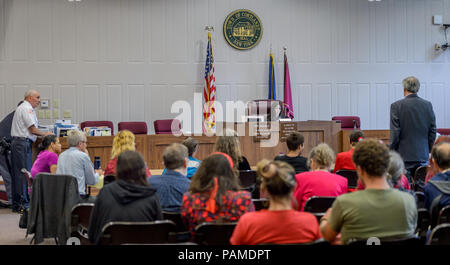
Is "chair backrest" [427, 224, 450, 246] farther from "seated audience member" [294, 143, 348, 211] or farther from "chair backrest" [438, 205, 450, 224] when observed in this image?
"seated audience member" [294, 143, 348, 211]

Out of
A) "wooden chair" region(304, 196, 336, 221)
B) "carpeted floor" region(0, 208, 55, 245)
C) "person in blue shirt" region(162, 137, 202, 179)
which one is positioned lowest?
"carpeted floor" region(0, 208, 55, 245)

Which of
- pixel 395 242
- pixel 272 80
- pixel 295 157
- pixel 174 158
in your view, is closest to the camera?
pixel 395 242

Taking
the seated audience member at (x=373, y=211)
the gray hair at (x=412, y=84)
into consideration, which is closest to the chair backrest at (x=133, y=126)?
the gray hair at (x=412, y=84)

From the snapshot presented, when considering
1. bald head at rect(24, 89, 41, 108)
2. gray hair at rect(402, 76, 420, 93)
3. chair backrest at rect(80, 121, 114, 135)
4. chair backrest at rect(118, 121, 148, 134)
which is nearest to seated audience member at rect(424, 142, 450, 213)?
gray hair at rect(402, 76, 420, 93)

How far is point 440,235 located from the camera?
8.52ft

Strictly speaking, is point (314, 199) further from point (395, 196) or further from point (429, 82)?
point (429, 82)

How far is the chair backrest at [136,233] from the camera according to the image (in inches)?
106

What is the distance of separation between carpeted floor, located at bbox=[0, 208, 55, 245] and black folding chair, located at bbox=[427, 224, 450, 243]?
400 centimetres

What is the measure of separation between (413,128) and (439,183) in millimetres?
2170

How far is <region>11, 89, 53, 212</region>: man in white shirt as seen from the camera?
7012mm

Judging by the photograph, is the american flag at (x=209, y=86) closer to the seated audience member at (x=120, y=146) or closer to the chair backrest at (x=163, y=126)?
the chair backrest at (x=163, y=126)

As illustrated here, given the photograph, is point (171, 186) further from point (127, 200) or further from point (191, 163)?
point (191, 163)

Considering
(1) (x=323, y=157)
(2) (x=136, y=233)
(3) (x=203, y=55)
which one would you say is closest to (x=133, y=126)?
(3) (x=203, y=55)

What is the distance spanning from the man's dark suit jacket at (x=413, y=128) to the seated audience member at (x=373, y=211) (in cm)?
281
